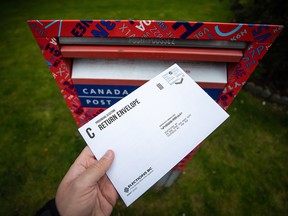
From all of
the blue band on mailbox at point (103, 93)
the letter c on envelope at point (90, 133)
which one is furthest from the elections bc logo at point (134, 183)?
the blue band on mailbox at point (103, 93)

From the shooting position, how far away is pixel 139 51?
3.32ft

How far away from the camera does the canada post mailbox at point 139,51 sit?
0.92 meters

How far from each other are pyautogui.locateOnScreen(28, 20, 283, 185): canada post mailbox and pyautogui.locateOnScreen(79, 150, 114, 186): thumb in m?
0.45

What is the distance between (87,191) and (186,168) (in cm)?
180

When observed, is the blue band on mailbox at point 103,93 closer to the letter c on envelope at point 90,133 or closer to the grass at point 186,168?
the letter c on envelope at point 90,133

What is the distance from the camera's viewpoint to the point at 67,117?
305 cm

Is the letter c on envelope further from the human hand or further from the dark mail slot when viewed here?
the dark mail slot

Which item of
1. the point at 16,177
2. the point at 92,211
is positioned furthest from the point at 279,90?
the point at 16,177

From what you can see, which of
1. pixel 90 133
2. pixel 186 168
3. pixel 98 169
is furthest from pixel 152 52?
pixel 186 168

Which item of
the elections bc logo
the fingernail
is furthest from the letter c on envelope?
the elections bc logo

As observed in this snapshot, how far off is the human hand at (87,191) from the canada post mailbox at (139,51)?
47cm

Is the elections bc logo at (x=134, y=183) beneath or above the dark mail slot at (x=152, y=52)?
beneath

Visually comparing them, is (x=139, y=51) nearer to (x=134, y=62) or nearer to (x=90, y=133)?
(x=134, y=62)

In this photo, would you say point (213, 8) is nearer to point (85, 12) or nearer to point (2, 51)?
point (85, 12)
